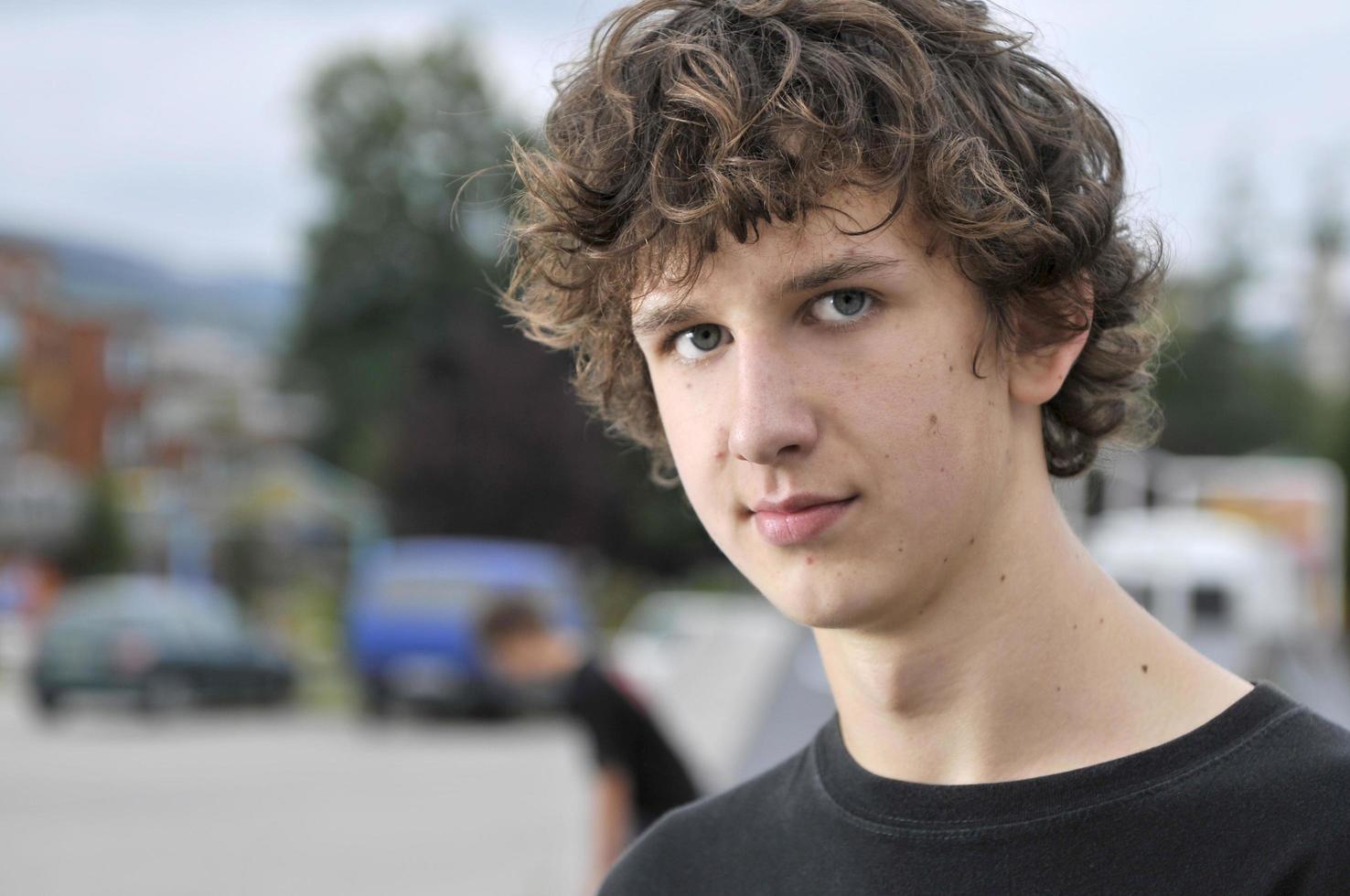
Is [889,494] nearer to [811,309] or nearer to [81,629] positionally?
[811,309]

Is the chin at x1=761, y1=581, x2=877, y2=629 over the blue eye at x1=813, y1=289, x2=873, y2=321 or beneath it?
beneath

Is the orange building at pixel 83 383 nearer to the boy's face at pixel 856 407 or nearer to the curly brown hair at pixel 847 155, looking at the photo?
the curly brown hair at pixel 847 155

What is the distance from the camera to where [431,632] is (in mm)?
18625

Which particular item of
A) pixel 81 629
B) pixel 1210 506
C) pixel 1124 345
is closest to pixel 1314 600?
pixel 1210 506

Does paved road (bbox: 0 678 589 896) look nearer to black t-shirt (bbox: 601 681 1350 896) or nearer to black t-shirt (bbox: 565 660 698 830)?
black t-shirt (bbox: 565 660 698 830)

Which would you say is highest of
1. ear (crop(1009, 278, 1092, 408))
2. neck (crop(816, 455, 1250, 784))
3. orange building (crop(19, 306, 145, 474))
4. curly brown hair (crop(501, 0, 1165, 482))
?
curly brown hair (crop(501, 0, 1165, 482))

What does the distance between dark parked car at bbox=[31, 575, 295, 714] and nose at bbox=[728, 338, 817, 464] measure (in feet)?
58.8

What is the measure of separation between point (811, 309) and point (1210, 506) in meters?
31.8

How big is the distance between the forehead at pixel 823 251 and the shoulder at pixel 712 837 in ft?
1.93

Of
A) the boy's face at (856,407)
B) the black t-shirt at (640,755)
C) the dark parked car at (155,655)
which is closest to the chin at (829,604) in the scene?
the boy's face at (856,407)

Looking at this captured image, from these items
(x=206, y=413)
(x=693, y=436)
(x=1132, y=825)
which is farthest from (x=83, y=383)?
(x=1132, y=825)

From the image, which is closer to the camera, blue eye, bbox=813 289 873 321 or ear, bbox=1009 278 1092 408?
blue eye, bbox=813 289 873 321

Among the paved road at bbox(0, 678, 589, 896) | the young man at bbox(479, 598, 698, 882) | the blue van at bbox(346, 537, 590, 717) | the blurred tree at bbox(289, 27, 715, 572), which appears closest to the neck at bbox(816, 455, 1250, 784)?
the young man at bbox(479, 598, 698, 882)

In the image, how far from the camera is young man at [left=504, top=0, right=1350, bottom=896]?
1542mm
